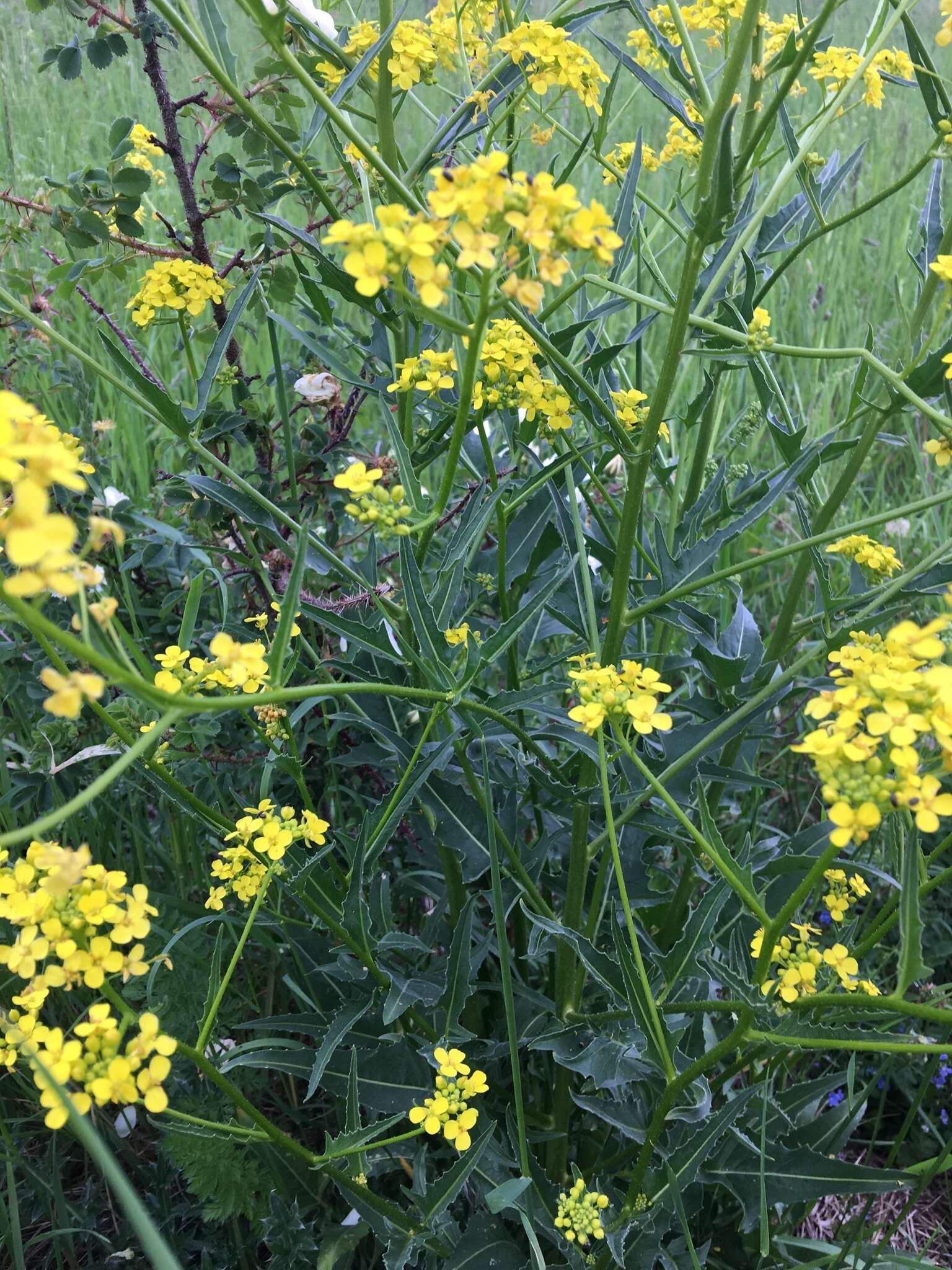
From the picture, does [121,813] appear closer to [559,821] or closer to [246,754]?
[246,754]

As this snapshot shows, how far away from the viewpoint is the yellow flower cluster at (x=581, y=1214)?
1248mm

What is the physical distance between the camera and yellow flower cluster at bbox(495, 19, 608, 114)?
1.36 metres

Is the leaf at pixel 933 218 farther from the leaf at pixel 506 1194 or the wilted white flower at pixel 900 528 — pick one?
the leaf at pixel 506 1194

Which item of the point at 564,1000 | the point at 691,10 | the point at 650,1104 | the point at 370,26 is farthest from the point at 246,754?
the point at 691,10

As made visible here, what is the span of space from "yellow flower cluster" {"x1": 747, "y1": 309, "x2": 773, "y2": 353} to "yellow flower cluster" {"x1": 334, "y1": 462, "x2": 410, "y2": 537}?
1.85ft

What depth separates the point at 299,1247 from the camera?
143 centimetres

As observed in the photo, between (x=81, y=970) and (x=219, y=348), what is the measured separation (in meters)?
0.89

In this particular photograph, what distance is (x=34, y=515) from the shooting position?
65cm

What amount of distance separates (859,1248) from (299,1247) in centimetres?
86

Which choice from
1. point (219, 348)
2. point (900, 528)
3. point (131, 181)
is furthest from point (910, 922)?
point (900, 528)

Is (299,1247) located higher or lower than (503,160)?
lower

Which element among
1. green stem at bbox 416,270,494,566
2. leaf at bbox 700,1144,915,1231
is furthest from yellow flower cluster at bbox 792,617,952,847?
leaf at bbox 700,1144,915,1231

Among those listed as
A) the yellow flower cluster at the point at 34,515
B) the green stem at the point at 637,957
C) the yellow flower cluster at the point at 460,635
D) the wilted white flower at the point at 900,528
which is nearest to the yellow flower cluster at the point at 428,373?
the yellow flower cluster at the point at 460,635

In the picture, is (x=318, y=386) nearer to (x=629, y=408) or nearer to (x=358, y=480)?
(x=629, y=408)
